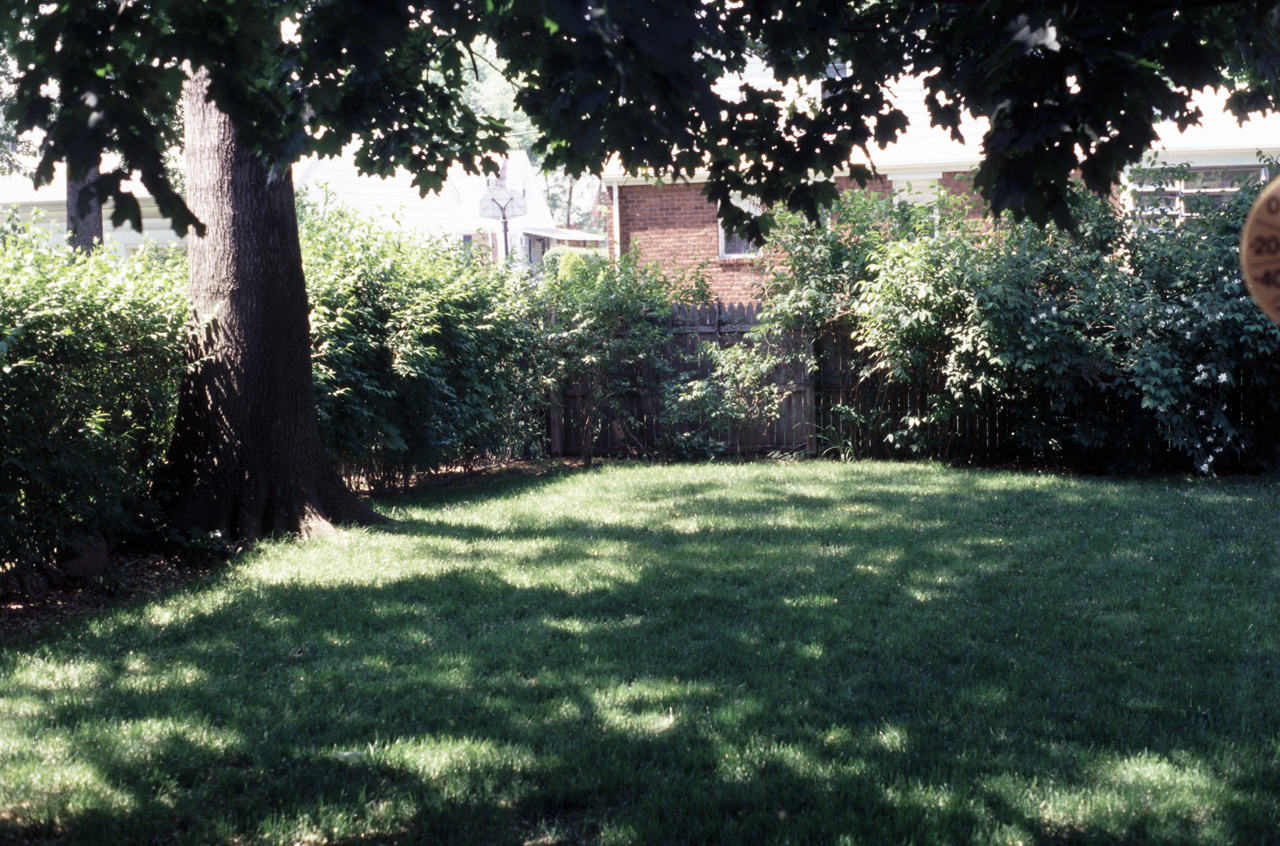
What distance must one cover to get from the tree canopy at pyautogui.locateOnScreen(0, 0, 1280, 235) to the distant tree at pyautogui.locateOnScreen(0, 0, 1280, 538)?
0.01 meters

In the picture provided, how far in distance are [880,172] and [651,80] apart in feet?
54.9

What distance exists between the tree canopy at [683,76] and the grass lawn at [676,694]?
211 cm

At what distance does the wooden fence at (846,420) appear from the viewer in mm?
11039

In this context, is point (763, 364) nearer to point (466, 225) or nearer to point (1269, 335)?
point (1269, 335)

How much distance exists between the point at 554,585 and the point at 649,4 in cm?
431

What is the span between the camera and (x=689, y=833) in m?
3.33

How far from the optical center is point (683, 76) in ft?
9.55

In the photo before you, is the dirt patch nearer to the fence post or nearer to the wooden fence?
the fence post

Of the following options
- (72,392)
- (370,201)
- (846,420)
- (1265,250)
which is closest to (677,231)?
(846,420)

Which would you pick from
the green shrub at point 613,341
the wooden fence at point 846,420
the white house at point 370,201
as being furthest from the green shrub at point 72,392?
the white house at point 370,201

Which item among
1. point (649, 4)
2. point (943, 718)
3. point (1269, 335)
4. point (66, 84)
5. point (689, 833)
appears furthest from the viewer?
point (1269, 335)

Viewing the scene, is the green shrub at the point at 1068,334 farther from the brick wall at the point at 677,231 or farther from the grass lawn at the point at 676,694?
the brick wall at the point at 677,231

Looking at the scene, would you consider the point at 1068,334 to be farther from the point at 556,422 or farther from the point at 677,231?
the point at 677,231

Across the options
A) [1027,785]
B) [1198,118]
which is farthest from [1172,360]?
[1027,785]
